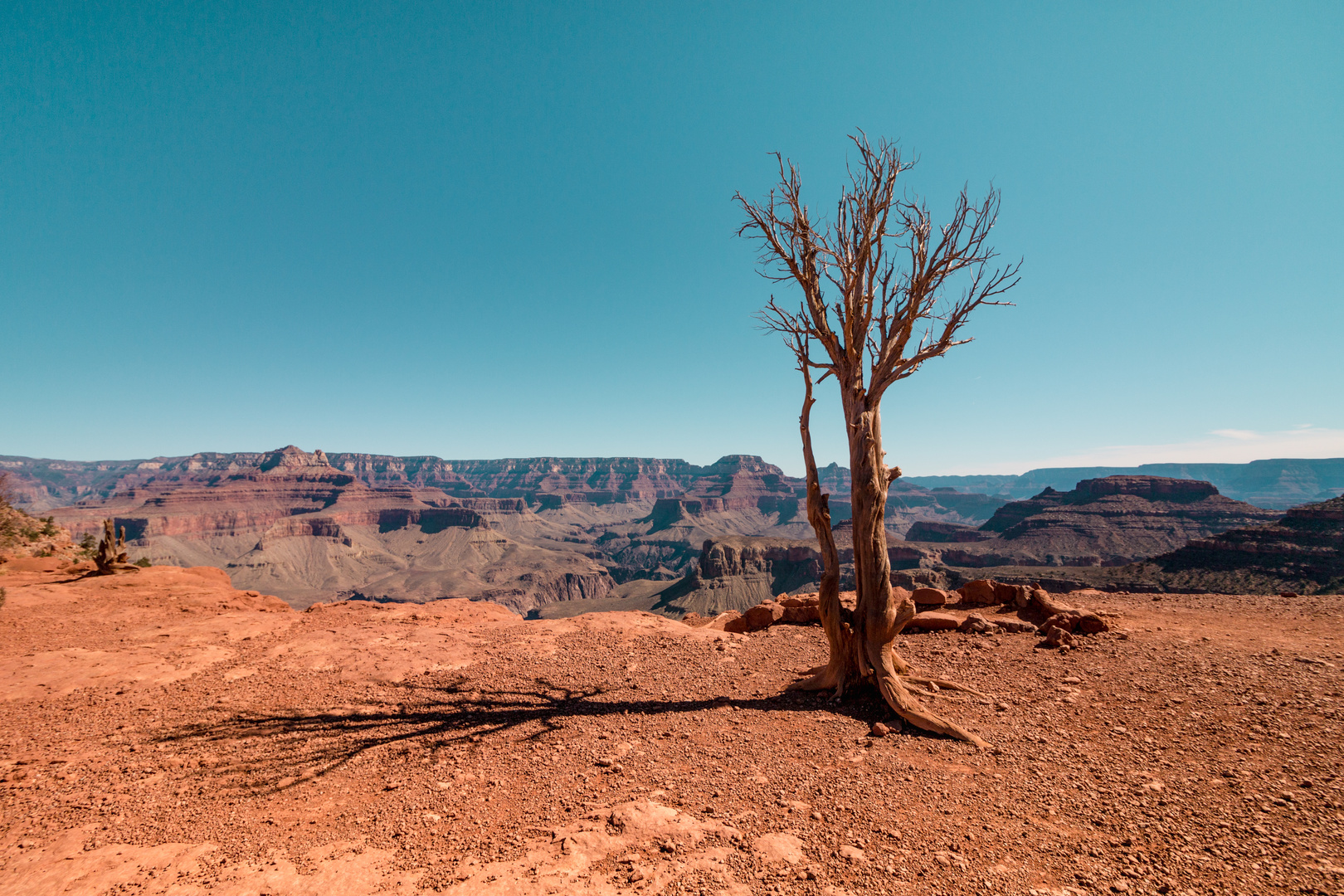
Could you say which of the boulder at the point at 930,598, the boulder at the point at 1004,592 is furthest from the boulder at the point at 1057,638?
the boulder at the point at 1004,592

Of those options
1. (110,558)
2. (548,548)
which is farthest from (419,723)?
(548,548)

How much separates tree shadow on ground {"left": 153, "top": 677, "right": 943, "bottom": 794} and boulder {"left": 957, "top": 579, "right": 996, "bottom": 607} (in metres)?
8.34

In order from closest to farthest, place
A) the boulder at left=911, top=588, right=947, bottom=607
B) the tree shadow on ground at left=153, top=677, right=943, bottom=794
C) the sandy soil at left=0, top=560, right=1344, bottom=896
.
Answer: the sandy soil at left=0, top=560, right=1344, bottom=896 < the tree shadow on ground at left=153, top=677, right=943, bottom=794 < the boulder at left=911, top=588, right=947, bottom=607

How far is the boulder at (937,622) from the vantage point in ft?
40.1

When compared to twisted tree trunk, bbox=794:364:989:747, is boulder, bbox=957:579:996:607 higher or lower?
lower

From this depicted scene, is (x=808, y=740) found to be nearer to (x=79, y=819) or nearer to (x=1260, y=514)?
(x=79, y=819)

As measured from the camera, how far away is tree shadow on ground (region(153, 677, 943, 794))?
6.76 metres

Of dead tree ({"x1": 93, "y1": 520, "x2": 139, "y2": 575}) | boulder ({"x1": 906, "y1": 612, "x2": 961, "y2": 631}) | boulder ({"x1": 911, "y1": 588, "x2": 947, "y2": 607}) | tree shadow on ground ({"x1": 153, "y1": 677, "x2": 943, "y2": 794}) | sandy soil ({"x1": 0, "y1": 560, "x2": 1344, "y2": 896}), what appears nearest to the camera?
sandy soil ({"x1": 0, "y1": 560, "x2": 1344, "y2": 896})

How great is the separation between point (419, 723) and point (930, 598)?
13.0m

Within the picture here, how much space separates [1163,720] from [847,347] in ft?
23.1

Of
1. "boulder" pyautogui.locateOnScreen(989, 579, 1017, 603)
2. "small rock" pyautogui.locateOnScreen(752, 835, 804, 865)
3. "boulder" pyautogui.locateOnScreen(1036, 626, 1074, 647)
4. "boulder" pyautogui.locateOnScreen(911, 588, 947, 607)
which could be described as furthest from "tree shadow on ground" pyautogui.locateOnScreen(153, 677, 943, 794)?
"boulder" pyautogui.locateOnScreen(989, 579, 1017, 603)

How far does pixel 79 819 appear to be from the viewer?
5520 millimetres

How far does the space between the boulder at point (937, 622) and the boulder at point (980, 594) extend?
2.72 metres

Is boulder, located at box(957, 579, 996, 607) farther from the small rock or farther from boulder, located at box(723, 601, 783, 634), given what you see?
the small rock
